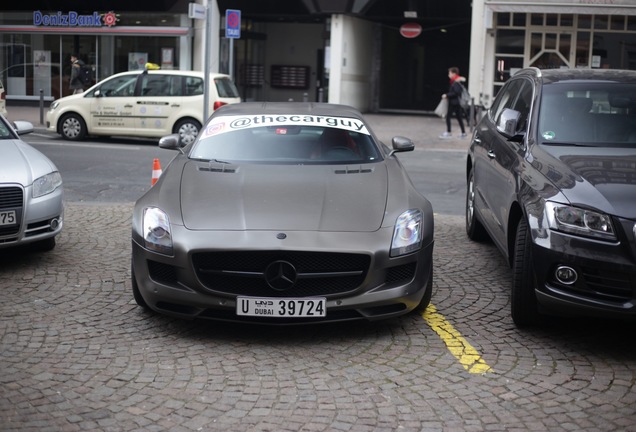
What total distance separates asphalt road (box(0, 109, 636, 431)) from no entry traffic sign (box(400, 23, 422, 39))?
24.3 m

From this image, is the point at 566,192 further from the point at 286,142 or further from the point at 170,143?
the point at 170,143

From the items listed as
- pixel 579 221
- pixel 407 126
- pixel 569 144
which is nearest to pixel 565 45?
pixel 407 126

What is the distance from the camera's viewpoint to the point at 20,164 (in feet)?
25.2

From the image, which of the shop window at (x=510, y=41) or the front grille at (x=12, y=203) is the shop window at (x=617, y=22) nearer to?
the shop window at (x=510, y=41)

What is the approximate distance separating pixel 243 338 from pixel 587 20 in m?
24.2

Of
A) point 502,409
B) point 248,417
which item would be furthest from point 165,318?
point 502,409

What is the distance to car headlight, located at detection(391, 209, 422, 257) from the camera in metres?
5.75

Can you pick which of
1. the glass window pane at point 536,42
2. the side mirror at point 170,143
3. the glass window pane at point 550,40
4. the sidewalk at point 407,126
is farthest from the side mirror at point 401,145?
the glass window pane at point 550,40

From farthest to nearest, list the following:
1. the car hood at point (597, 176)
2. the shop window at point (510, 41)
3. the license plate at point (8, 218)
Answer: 1. the shop window at point (510, 41)
2. the license plate at point (8, 218)
3. the car hood at point (597, 176)

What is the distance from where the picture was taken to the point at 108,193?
1212cm

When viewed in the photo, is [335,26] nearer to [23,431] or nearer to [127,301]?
[127,301]

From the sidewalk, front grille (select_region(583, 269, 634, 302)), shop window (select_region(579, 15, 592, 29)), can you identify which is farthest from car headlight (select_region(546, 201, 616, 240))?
shop window (select_region(579, 15, 592, 29))

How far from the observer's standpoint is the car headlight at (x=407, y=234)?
A: 18.9ft

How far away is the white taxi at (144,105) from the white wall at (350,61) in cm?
1009
